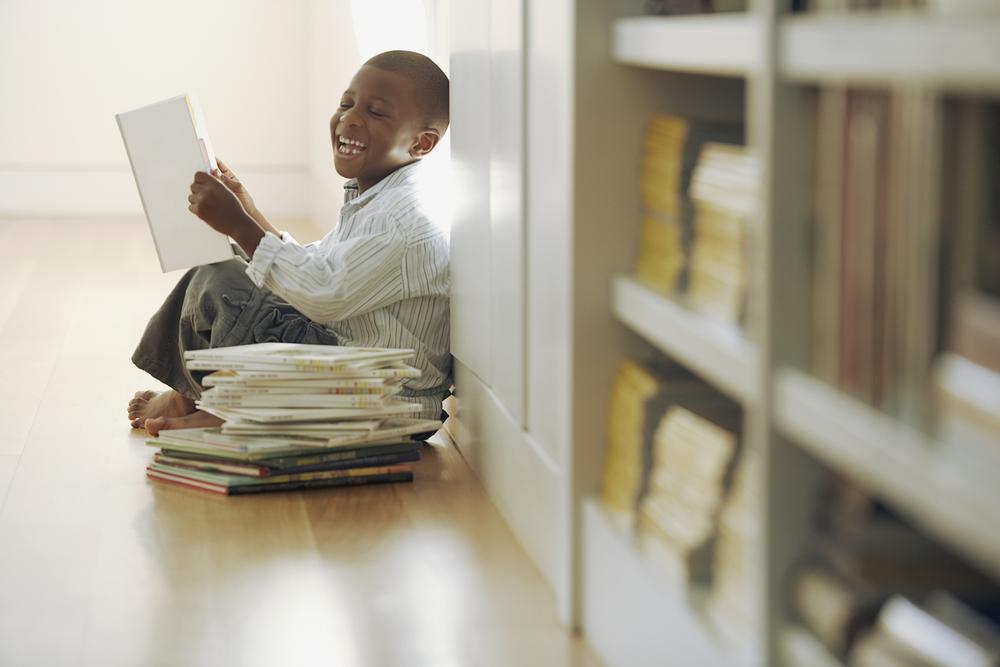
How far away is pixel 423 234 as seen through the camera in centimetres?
243

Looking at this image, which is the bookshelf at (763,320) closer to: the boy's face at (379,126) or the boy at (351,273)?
the boy at (351,273)

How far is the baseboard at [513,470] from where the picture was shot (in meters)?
1.79

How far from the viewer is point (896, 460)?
0.87 m

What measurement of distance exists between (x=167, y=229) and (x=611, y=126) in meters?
1.27

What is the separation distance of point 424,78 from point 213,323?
2.07 feet

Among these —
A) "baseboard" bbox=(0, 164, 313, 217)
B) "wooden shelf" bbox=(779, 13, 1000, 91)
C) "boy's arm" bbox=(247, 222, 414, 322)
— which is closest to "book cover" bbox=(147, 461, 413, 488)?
"boy's arm" bbox=(247, 222, 414, 322)

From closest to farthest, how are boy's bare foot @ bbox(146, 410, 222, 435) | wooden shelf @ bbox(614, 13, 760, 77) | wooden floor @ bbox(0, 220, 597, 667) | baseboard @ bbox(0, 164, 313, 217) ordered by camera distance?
wooden shelf @ bbox(614, 13, 760, 77) < wooden floor @ bbox(0, 220, 597, 667) < boy's bare foot @ bbox(146, 410, 222, 435) < baseboard @ bbox(0, 164, 313, 217)

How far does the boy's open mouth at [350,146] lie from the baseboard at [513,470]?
47 cm

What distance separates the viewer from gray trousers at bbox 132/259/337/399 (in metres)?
2.54

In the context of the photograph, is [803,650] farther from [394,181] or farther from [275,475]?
[394,181]

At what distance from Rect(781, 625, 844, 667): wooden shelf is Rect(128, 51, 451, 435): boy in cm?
143

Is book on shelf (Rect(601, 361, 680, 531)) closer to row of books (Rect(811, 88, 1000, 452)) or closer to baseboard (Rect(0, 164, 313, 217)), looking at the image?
row of books (Rect(811, 88, 1000, 452))

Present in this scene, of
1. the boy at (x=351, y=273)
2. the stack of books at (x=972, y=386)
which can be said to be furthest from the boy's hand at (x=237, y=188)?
the stack of books at (x=972, y=386)

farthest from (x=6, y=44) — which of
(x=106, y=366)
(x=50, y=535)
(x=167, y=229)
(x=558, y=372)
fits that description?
(x=558, y=372)
